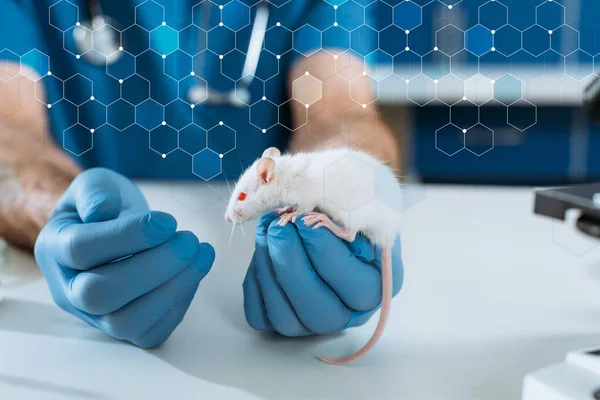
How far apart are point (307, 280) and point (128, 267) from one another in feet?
0.68

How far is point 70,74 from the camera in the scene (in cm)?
125

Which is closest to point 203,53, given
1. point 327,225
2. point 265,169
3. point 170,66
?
point 170,66

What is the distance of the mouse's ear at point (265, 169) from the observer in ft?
2.64

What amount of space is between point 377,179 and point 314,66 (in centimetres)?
51

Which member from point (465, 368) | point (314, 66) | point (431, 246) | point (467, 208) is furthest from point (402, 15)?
point (465, 368)

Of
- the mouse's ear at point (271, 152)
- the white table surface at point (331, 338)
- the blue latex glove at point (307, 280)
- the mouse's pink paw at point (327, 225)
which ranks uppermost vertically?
the mouse's ear at point (271, 152)

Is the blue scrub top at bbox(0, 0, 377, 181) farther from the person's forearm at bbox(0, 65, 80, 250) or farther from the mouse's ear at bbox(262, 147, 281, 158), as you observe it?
the mouse's ear at bbox(262, 147, 281, 158)

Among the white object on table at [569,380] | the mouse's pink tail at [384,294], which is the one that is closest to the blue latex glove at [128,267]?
the mouse's pink tail at [384,294]

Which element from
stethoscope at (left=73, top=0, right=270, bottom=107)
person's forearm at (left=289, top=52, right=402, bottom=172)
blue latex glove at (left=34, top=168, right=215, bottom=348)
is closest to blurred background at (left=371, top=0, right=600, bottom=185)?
person's forearm at (left=289, top=52, right=402, bottom=172)

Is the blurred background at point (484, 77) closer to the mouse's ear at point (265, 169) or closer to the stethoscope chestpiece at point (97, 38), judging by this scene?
the mouse's ear at point (265, 169)

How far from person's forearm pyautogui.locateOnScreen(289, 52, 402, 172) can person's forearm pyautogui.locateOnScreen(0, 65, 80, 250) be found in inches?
17.0

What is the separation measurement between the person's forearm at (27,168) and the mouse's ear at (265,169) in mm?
539

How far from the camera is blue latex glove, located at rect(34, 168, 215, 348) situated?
0.75 meters

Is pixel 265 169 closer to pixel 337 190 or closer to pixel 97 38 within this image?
pixel 337 190
